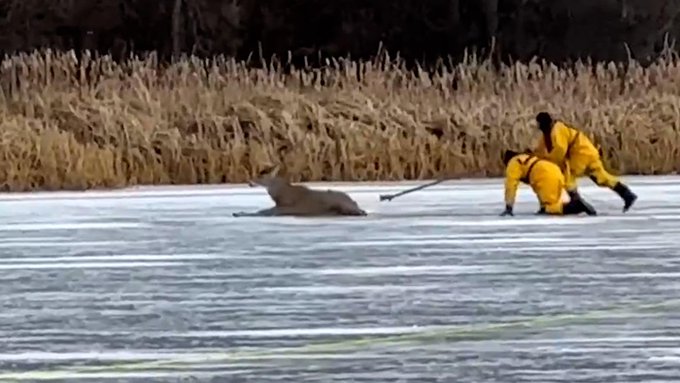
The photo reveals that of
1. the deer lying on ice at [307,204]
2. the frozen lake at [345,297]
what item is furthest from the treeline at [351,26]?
the frozen lake at [345,297]

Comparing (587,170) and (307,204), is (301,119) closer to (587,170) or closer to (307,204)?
(307,204)

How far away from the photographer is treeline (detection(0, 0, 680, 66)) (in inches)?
945

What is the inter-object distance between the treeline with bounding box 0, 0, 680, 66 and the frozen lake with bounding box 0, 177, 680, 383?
16.1m

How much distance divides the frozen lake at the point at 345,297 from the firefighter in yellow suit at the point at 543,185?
16 cm

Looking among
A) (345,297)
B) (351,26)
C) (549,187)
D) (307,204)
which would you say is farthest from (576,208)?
(351,26)

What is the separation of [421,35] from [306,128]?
11512 millimetres

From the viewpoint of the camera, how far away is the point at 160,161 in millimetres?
11906

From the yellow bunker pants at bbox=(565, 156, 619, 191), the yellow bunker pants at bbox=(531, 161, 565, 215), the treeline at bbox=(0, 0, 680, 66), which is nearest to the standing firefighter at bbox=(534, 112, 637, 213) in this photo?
the yellow bunker pants at bbox=(565, 156, 619, 191)

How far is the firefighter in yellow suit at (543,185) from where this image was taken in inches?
308

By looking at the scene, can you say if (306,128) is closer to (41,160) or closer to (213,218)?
(41,160)

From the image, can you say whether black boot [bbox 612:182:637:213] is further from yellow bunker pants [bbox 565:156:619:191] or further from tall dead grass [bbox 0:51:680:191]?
tall dead grass [bbox 0:51:680:191]

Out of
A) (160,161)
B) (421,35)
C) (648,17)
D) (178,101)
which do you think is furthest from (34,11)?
(160,161)

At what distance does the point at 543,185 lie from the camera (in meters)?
7.86

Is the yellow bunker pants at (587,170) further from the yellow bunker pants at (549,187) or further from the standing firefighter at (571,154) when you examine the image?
the yellow bunker pants at (549,187)
